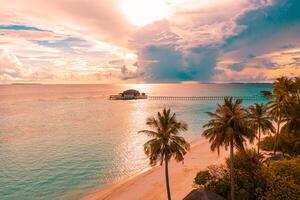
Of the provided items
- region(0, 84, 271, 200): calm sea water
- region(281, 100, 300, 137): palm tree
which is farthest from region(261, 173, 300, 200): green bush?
region(0, 84, 271, 200): calm sea water

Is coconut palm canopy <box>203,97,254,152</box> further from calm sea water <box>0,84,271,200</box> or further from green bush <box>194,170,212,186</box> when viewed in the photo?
calm sea water <box>0,84,271,200</box>

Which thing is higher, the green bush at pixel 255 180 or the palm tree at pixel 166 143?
the palm tree at pixel 166 143

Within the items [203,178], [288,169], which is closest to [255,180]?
[288,169]

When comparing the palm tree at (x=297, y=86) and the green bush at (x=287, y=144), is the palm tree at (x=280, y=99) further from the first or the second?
the green bush at (x=287, y=144)

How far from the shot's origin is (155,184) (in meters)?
54.7

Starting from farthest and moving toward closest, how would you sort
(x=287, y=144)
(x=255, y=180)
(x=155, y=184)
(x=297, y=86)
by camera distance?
(x=297, y=86), (x=287, y=144), (x=155, y=184), (x=255, y=180)

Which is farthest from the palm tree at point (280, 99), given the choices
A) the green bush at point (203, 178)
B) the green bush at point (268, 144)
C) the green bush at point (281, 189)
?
the green bush at point (203, 178)

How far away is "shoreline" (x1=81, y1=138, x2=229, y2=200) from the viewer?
49781 millimetres

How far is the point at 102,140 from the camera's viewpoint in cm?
9588

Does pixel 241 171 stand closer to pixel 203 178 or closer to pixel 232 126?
pixel 203 178

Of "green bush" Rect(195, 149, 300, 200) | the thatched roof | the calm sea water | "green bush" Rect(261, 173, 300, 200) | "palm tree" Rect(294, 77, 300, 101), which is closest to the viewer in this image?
the thatched roof

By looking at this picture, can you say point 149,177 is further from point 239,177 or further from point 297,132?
point 297,132

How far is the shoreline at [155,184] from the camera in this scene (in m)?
49.8

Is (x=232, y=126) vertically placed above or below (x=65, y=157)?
above
